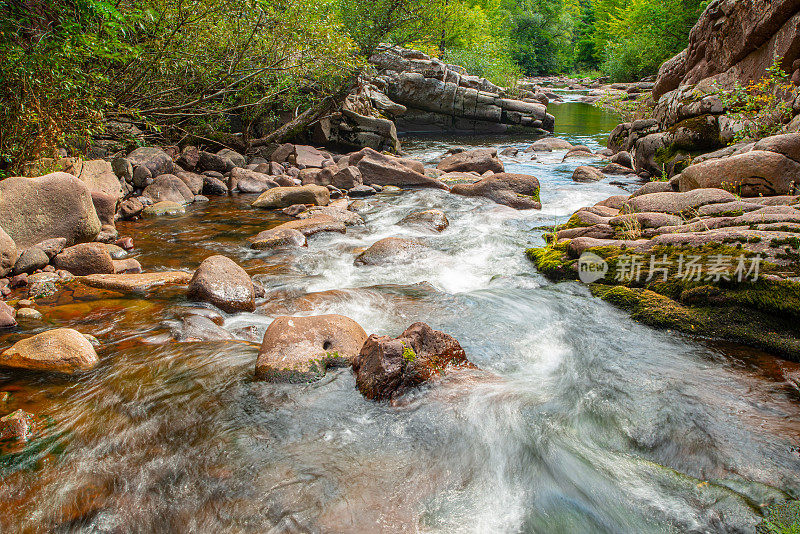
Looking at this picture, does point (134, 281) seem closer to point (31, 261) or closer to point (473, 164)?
point (31, 261)

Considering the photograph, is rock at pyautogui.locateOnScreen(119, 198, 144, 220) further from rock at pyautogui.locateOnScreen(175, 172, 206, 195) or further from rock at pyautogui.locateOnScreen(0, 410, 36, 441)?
rock at pyautogui.locateOnScreen(0, 410, 36, 441)

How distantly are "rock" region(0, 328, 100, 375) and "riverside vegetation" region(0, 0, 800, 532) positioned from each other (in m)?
0.02

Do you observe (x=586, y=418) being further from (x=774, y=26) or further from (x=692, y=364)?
(x=774, y=26)

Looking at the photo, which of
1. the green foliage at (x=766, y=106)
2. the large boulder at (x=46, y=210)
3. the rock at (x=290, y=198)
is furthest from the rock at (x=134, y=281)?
the green foliage at (x=766, y=106)

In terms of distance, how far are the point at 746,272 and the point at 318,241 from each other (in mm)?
5945

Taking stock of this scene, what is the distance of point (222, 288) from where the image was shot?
522 centimetres

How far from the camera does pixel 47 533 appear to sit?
2.47 meters

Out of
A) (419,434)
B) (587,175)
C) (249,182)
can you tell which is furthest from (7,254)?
(587,175)

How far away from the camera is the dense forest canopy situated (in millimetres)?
6539

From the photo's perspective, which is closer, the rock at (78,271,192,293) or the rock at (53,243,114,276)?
the rock at (78,271,192,293)

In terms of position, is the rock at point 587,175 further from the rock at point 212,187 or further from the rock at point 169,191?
the rock at point 169,191

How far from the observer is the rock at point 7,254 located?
537 centimetres

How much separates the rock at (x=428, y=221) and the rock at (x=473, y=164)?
558 cm

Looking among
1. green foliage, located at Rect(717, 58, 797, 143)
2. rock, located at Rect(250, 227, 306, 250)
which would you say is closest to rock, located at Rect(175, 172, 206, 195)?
rock, located at Rect(250, 227, 306, 250)
